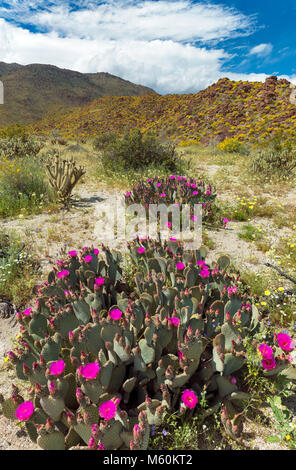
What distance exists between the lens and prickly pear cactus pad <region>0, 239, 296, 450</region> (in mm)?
1332

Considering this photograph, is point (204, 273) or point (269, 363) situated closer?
point (269, 363)

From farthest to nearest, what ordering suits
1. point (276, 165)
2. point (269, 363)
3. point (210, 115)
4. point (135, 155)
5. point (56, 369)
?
point (210, 115) → point (135, 155) → point (276, 165) → point (269, 363) → point (56, 369)

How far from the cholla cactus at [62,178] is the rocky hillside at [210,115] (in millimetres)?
9823

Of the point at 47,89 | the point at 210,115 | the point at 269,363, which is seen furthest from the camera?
the point at 47,89

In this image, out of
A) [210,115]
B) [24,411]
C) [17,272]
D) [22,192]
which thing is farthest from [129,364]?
[210,115]

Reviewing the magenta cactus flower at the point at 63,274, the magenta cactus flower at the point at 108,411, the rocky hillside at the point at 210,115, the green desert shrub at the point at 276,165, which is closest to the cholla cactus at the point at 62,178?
the magenta cactus flower at the point at 63,274

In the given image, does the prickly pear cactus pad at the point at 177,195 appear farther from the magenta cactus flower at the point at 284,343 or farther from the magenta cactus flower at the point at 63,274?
the magenta cactus flower at the point at 284,343

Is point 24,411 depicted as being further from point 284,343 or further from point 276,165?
point 276,165

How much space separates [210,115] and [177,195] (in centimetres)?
2367

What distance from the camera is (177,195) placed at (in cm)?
520

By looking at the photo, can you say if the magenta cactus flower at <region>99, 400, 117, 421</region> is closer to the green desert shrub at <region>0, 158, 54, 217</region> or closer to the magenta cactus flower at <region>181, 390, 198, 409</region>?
the magenta cactus flower at <region>181, 390, 198, 409</region>

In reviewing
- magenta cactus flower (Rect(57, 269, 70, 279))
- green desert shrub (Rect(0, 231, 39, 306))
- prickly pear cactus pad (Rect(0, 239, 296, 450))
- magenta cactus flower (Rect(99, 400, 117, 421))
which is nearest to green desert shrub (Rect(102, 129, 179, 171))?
green desert shrub (Rect(0, 231, 39, 306))

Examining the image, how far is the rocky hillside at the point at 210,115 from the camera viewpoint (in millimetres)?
20531

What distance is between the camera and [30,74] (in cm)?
12494
